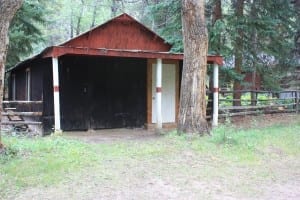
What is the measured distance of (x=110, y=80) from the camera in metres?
14.1

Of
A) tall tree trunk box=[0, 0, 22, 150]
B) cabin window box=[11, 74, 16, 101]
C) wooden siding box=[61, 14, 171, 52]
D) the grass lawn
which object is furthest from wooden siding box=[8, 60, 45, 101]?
tall tree trunk box=[0, 0, 22, 150]

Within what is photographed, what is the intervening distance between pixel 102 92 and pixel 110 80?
498 mm

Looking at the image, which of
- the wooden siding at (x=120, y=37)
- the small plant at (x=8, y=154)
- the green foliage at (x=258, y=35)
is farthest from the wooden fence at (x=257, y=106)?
the small plant at (x=8, y=154)

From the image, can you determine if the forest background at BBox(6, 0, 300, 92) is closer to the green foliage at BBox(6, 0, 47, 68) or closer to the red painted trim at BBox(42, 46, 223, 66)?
the green foliage at BBox(6, 0, 47, 68)

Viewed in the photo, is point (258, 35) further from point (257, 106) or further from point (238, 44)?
point (257, 106)

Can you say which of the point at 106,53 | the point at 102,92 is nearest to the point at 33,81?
the point at 102,92

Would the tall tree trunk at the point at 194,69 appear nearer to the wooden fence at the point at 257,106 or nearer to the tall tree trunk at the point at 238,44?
the wooden fence at the point at 257,106

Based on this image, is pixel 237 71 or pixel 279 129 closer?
pixel 279 129

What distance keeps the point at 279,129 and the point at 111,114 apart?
5460 mm

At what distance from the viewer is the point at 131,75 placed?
1447cm

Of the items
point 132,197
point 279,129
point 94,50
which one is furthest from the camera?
point 279,129

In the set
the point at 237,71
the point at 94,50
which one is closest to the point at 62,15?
the point at 237,71

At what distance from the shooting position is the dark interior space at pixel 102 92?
13.3m

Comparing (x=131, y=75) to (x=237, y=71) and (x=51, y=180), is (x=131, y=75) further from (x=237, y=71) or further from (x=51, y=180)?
(x=51, y=180)
